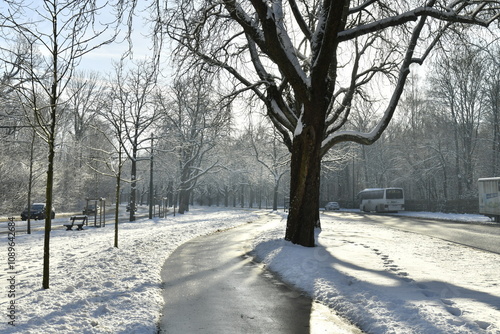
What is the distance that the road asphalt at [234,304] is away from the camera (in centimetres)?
522

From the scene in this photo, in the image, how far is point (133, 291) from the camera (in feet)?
22.1

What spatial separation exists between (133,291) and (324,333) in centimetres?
348

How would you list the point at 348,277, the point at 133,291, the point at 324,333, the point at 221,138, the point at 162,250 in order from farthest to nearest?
the point at 221,138, the point at 162,250, the point at 348,277, the point at 133,291, the point at 324,333

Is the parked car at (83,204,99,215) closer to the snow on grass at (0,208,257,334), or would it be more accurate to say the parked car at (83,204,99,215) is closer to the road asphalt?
the snow on grass at (0,208,257,334)

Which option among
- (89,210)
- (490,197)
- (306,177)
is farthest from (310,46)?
(89,210)

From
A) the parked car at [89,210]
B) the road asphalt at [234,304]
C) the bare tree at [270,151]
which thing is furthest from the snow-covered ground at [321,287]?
the bare tree at [270,151]

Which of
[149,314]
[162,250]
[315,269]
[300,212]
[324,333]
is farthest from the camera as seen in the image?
[162,250]

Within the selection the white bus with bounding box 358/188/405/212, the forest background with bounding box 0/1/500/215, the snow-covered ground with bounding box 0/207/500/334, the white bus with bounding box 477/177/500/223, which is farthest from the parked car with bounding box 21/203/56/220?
the white bus with bounding box 477/177/500/223

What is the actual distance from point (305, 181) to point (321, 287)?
4.25m

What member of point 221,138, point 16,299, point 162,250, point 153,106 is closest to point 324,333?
point 16,299

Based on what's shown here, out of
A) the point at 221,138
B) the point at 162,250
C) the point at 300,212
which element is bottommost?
the point at 162,250

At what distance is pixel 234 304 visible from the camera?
6.28 m

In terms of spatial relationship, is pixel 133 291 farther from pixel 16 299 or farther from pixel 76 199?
pixel 76 199

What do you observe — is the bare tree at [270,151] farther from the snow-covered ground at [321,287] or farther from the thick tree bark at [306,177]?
the snow-covered ground at [321,287]
